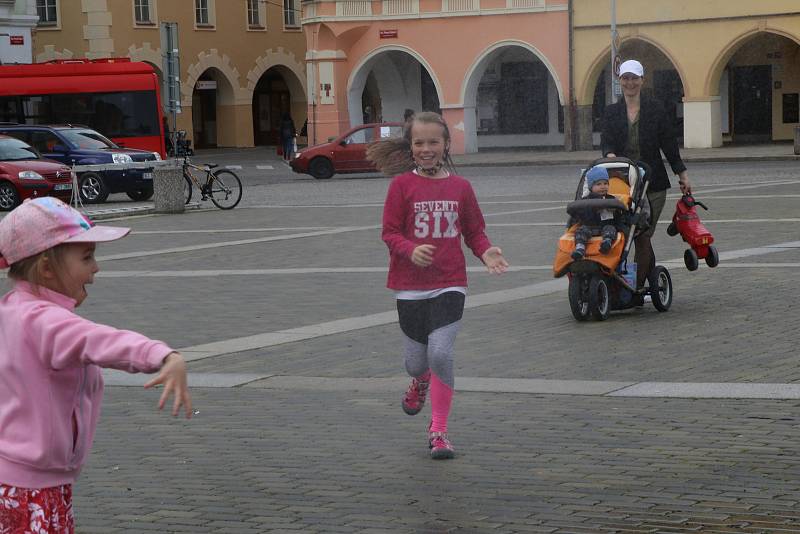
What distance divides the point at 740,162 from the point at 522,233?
19315 mm

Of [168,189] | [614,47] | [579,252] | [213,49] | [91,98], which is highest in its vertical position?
[213,49]

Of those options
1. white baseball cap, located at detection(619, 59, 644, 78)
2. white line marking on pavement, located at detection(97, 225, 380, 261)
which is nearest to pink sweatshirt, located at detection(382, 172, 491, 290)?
white baseball cap, located at detection(619, 59, 644, 78)

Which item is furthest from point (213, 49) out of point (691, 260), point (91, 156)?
point (691, 260)

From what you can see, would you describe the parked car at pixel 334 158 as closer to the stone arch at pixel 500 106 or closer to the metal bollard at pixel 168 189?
the stone arch at pixel 500 106

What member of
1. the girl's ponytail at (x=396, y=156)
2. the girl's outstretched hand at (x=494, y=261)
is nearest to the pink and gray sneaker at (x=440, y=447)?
the girl's outstretched hand at (x=494, y=261)

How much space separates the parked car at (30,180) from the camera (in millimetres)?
27328

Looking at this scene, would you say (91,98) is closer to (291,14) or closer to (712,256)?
(712,256)

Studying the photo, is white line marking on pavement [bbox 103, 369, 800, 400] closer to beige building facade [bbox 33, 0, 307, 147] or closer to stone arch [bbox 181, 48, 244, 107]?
beige building facade [bbox 33, 0, 307, 147]

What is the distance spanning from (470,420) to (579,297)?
3.62m

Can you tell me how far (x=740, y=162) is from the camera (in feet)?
119

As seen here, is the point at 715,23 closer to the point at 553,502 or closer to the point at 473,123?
the point at 473,123

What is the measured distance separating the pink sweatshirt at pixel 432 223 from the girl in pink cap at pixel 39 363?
320cm

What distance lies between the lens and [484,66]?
48.2 m

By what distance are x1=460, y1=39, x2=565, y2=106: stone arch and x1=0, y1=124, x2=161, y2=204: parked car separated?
61.9 ft
